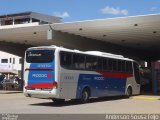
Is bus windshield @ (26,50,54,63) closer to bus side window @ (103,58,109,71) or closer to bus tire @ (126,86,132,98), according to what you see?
bus side window @ (103,58,109,71)

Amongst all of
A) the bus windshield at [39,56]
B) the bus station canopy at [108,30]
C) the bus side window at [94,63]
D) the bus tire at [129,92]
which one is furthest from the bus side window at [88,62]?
the bus station canopy at [108,30]

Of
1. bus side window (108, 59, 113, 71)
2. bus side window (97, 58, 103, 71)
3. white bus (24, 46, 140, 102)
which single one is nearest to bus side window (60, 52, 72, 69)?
white bus (24, 46, 140, 102)

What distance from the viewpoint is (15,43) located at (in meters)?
42.4

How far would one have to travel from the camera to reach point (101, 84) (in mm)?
22609

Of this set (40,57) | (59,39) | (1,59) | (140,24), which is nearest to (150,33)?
(140,24)

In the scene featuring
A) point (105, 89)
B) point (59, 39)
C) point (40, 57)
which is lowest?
point (105, 89)

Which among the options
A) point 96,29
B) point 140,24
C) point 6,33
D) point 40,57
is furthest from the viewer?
point 6,33

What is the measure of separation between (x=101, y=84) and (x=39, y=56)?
16.3 feet

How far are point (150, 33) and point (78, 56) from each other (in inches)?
511

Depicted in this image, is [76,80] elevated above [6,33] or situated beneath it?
situated beneath

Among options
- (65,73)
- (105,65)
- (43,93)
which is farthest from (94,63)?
(43,93)

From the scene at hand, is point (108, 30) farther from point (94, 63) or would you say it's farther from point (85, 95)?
point (85, 95)

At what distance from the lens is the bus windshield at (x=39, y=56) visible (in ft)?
61.9

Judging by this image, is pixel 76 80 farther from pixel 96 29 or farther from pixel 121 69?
pixel 96 29
